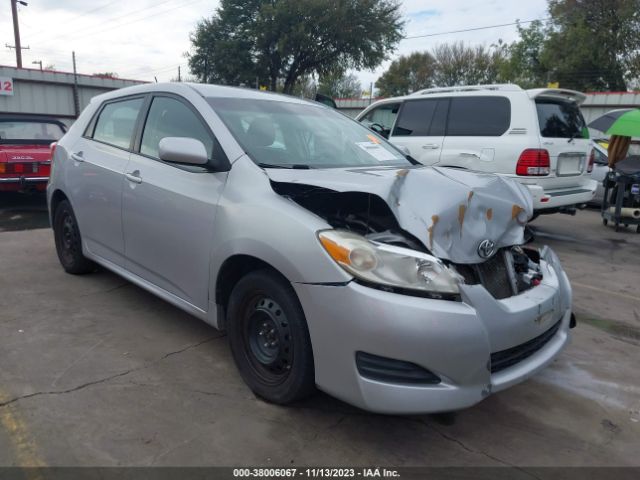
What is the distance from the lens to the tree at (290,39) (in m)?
31.8

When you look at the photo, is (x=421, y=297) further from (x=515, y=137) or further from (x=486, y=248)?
(x=515, y=137)

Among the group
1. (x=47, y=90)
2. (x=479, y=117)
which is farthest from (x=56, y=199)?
(x=47, y=90)

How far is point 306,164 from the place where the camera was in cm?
322

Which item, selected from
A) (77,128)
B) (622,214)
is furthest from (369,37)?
(77,128)

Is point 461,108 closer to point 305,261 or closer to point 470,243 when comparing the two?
point 470,243

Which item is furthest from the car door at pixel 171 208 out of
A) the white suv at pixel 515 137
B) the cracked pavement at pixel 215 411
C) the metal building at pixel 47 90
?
the metal building at pixel 47 90

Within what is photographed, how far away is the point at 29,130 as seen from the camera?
369 inches

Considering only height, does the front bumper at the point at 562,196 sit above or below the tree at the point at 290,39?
below

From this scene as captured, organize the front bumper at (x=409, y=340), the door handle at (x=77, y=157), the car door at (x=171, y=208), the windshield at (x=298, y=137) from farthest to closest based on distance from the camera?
1. the door handle at (x=77, y=157)
2. the windshield at (x=298, y=137)
3. the car door at (x=171, y=208)
4. the front bumper at (x=409, y=340)

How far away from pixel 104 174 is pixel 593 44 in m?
37.8

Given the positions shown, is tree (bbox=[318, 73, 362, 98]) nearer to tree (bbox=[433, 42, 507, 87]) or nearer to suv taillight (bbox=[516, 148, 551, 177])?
tree (bbox=[433, 42, 507, 87])

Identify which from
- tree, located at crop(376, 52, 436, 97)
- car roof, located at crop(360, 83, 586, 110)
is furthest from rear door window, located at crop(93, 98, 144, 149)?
tree, located at crop(376, 52, 436, 97)

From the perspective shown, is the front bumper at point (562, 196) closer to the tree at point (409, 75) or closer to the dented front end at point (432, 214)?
the dented front end at point (432, 214)

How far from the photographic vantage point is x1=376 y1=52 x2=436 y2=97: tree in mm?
57594
